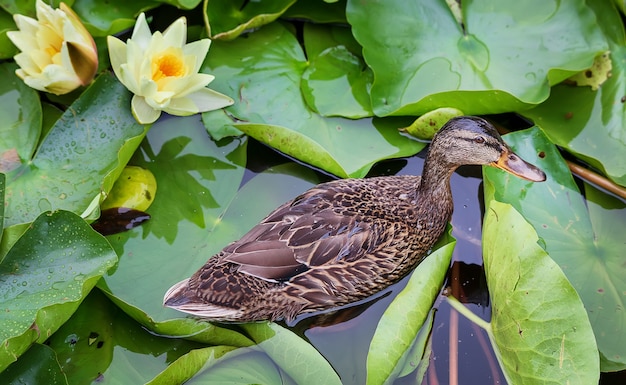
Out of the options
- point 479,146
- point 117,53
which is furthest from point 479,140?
point 117,53

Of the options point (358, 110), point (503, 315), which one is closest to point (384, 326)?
point (503, 315)

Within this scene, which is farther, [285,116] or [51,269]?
[285,116]

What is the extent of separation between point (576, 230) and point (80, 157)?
7.74ft

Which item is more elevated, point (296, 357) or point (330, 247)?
point (330, 247)

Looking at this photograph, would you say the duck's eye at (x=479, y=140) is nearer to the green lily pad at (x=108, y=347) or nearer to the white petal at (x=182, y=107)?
the white petal at (x=182, y=107)

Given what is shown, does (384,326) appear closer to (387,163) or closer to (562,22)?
(387,163)

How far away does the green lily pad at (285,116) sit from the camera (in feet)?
10.9

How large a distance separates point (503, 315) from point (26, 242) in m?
2.00

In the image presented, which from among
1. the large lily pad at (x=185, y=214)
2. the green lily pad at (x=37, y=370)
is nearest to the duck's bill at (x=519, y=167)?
the large lily pad at (x=185, y=214)

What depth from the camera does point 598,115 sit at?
11.2ft

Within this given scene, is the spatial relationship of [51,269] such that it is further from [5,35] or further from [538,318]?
[538,318]

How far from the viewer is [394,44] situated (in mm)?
3490

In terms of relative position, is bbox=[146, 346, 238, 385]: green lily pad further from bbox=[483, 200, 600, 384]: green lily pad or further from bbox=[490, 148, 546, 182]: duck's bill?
bbox=[490, 148, 546, 182]: duck's bill

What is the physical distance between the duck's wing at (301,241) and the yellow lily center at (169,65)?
35.1 inches
